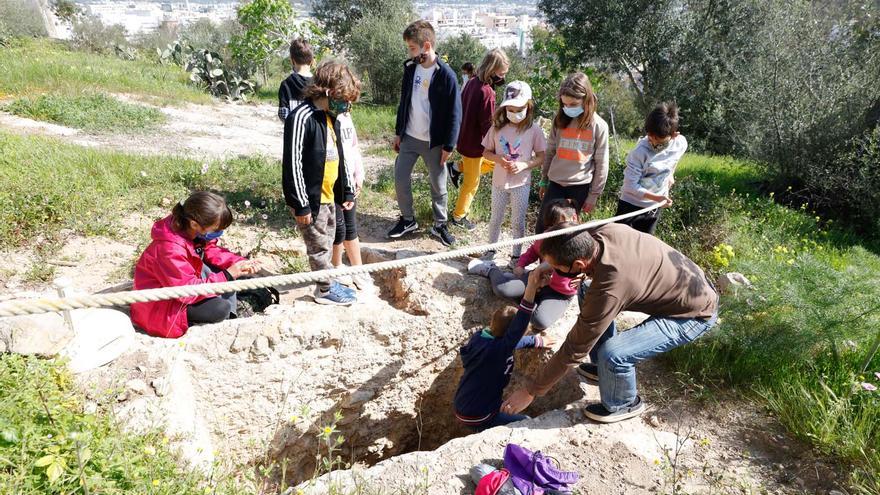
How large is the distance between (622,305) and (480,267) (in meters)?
1.47

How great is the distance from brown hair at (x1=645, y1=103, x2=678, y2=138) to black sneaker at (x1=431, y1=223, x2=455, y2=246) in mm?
2050

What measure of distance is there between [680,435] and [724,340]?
2.53 feet

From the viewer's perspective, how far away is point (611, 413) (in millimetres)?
2959

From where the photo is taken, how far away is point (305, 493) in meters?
2.28

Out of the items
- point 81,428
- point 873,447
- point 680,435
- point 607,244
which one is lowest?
point 680,435

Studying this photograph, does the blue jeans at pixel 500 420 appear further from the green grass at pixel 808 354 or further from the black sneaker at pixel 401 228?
the black sneaker at pixel 401 228

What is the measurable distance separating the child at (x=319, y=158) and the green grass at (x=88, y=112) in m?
6.72

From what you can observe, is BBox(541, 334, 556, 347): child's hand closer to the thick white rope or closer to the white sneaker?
the white sneaker

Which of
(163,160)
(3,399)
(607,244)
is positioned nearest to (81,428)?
(3,399)

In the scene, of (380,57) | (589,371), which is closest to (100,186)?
(589,371)

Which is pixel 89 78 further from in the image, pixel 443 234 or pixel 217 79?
pixel 443 234

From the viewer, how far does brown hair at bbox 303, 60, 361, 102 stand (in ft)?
10.4

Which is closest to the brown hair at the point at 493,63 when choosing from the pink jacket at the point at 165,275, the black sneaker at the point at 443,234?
the black sneaker at the point at 443,234

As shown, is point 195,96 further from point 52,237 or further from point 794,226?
point 794,226
